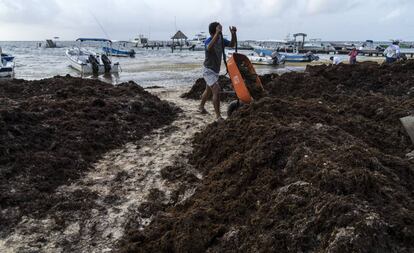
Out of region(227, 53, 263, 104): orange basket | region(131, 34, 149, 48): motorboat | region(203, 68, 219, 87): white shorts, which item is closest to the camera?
region(227, 53, 263, 104): orange basket

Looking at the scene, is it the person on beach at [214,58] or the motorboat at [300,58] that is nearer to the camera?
the person on beach at [214,58]

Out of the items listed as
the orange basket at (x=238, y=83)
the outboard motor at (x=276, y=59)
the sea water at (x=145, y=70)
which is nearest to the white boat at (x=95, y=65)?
the sea water at (x=145, y=70)

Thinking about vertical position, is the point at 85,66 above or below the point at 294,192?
below

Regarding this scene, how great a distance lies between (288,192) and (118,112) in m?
5.49

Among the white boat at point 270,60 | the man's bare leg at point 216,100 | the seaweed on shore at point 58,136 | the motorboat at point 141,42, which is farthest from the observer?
the motorboat at point 141,42

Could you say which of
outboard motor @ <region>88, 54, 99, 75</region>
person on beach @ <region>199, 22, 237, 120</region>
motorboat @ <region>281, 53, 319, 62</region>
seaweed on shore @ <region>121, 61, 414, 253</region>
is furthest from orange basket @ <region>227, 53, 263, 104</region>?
motorboat @ <region>281, 53, 319, 62</region>

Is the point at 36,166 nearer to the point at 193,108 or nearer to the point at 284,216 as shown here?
the point at 284,216

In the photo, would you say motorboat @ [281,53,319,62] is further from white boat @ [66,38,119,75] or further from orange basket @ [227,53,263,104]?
orange basket @ [227,53,263,104]

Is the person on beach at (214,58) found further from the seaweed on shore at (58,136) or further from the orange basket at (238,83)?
the seaweed on shore at (58,136)

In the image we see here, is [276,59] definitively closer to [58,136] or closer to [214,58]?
[214,58]

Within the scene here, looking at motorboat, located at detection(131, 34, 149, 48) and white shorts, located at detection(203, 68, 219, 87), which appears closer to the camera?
white shorts, located at detection(203, 68, 219, 87)

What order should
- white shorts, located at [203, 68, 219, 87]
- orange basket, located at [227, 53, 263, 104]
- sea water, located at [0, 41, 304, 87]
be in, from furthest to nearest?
sea water, located at [0, 41, 304, 87]
white shorts, located at [203, 68, 219, 87]
orange basket, located at [227, 53, 263, 104]

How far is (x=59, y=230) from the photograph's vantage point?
3.98m

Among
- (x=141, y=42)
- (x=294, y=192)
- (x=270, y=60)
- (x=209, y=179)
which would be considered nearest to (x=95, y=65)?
(x=270, y=60)
